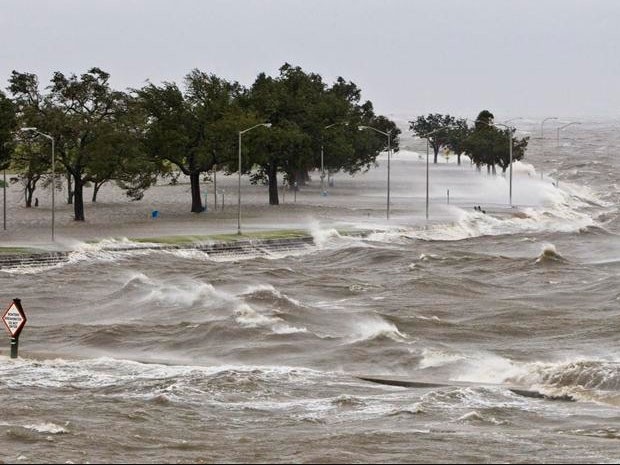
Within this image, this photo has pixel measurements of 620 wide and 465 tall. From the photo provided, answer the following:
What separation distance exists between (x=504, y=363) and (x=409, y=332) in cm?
551

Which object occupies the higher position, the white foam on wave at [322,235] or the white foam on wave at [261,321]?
the white foam on wave at [322,235]

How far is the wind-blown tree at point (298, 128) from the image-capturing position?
3679 inches

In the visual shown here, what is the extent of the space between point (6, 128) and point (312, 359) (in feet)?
129

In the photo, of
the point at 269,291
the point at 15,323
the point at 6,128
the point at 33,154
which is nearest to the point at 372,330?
the point at 269,291

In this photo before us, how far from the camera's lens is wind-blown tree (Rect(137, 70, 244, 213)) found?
81812 mm

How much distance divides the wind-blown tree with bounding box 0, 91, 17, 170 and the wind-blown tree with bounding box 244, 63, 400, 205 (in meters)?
21.4

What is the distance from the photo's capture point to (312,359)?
32.2 m

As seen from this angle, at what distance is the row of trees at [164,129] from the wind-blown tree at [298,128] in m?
0.10

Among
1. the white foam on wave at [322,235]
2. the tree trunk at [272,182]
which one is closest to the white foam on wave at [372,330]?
the white foam on wave at [322,235]

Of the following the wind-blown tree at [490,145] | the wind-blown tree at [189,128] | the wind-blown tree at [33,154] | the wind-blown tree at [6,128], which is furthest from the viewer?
the wind-blown tree at [490,145]

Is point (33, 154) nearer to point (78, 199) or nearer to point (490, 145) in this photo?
point (78, 199)

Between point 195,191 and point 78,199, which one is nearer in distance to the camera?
point 78,199

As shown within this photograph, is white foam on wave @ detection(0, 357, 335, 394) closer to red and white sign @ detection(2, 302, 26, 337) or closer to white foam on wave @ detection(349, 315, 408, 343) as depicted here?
red and white sign @ detection(2, 302, 26, 337)

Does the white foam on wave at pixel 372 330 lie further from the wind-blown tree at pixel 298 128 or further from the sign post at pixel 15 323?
the wind-blown tree at pixel 298 128
